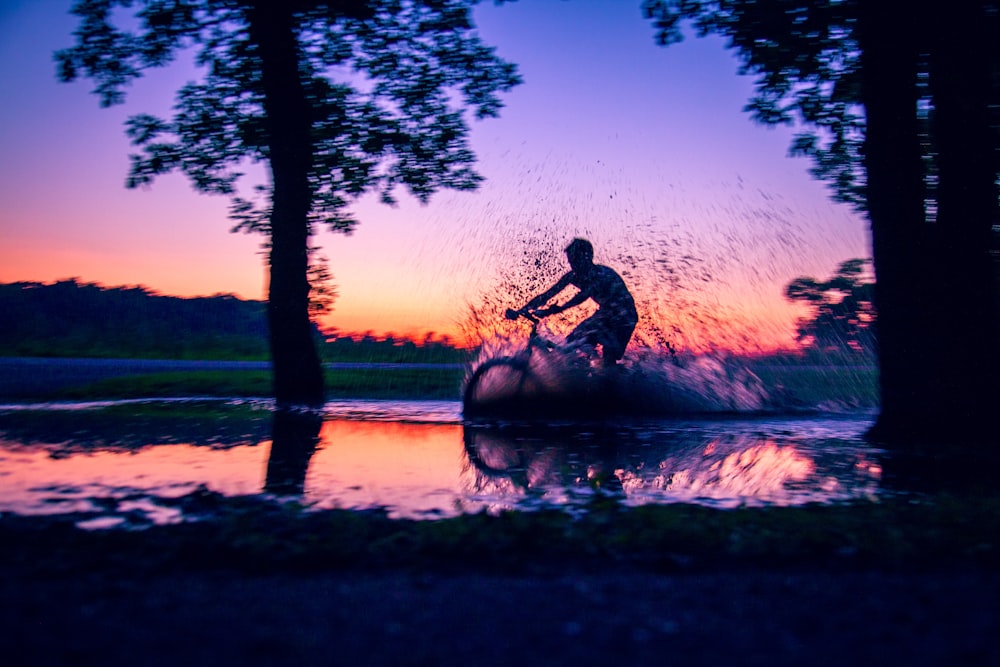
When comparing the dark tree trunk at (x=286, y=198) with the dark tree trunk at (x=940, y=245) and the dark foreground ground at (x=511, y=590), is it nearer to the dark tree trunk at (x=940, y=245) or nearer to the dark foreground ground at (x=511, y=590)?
the dark tree trunk at (x=940, y=245)

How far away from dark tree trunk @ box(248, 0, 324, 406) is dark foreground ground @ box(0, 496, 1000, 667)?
404 inches

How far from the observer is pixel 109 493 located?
5.71 meters

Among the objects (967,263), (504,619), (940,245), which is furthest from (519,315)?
(504,619)

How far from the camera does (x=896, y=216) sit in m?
9.28

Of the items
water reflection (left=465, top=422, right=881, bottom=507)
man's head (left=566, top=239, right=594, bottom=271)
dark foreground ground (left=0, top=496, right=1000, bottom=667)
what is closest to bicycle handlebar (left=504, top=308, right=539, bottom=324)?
man's head (left=566, top=239, right=594, bottom=271)

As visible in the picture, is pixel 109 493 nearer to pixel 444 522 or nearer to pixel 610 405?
pixel 444 522

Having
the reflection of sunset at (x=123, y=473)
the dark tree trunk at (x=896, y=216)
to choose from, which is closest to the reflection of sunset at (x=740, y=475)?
the dark tree trunk at (x=896, y=216)

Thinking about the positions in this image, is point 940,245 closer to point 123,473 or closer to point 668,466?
point 668,466

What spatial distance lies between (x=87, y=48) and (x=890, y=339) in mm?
15079

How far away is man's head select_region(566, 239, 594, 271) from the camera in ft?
37.8

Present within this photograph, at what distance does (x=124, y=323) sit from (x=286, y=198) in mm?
30689

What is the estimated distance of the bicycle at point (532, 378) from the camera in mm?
11453

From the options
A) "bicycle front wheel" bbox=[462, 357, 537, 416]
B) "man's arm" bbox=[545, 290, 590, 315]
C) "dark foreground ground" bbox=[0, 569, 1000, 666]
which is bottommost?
"dark foreground ground" bbox=[0, 569, 1000, 666]

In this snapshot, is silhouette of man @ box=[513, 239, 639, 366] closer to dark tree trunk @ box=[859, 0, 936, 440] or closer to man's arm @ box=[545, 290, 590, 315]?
man's arm @ box=[545, 290, 590, 315]
